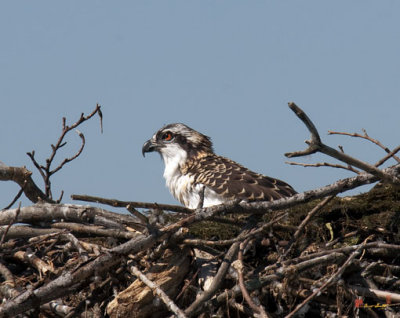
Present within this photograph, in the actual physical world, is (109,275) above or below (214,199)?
below

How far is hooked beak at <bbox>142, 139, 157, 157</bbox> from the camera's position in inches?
432

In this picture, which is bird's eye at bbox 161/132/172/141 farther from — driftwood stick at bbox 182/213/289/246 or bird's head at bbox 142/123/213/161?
driftwood stick at bbox 182/213/289/246

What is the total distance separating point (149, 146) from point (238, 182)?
102 inches

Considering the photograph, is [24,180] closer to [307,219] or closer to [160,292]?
[160,292]

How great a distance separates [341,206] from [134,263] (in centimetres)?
225

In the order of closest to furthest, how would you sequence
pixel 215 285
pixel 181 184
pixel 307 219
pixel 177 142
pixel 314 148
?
1. pixel 314 148
2. pixel 215 285
3. pixel 307 219
4. pixel 181 184
5. pixel 177 142

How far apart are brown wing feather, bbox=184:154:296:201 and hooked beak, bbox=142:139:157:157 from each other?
1268mm

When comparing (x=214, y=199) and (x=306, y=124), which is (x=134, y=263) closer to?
(x=306, y=124)

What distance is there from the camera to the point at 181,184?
9516 millimetres

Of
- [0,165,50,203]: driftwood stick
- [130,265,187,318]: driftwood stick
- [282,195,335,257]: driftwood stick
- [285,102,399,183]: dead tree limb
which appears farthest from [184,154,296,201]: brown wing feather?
[285,102,399,183]: dead tree limb

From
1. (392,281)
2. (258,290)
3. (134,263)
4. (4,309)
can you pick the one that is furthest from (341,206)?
(4,309)

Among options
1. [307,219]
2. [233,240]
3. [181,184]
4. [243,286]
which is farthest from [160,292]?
[181,184]

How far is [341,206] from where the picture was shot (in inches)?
279

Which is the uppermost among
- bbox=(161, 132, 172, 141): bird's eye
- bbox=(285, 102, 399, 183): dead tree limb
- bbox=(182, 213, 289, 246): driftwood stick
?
bbox=(161, 132, 172, 141): bird's eye
